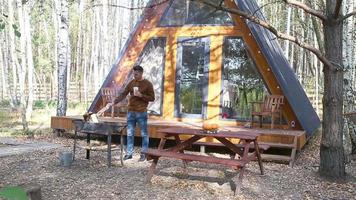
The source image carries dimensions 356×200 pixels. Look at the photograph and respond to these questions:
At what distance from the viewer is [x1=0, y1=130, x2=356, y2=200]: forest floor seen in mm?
5301

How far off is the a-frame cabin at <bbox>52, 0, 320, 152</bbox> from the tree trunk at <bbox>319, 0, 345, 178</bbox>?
8.30ft

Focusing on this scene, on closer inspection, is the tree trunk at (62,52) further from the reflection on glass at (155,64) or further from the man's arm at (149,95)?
the man's arm at (149,95)

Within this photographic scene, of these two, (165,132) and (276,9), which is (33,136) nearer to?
(165,132)

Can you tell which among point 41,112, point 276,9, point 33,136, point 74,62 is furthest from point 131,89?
point 74,62

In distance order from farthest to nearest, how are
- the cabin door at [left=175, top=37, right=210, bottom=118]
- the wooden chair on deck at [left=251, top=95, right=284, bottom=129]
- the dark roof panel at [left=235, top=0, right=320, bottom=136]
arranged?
the cabin door at [left=175, top=37, right=210, bottom=118], the dark roof panel at [left=235, top=0, right=320, bottom=136], the wooden chair on deck at [left=251, top=95, right=284, bottom=129]

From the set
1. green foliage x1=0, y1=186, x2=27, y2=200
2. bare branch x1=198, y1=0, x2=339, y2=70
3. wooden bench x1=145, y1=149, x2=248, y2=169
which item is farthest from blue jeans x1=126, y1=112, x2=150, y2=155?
green foliage x1=0, y1=186, x2=27, y2=200

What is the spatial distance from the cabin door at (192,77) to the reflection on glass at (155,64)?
0.43 metres

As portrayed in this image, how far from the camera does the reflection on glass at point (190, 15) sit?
960cm

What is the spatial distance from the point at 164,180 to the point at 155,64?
475cm

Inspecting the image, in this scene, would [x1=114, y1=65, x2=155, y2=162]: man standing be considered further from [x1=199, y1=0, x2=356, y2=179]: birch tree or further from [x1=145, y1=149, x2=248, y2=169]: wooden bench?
[x1=199, y1=0, x2=356, y2=179]: birch tree

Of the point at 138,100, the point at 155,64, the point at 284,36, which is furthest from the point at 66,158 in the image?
the point at 155,64

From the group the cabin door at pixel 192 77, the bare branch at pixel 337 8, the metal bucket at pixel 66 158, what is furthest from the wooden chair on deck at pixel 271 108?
the metal bucket at pixel 66 158

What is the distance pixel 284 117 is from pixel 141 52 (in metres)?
3.66

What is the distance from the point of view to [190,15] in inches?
390
